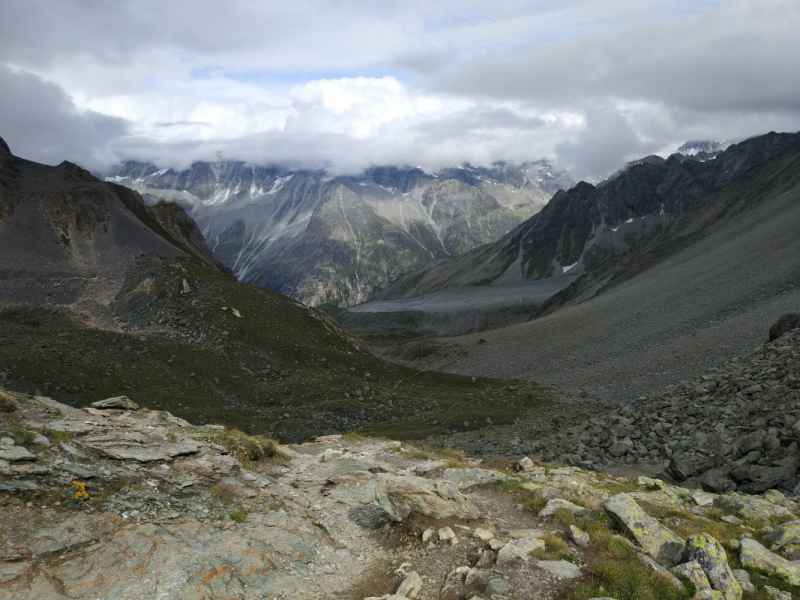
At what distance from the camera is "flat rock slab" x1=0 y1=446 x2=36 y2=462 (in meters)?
11.9

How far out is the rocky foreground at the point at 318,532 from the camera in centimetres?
993

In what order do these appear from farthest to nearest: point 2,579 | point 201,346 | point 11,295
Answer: point 11,295, point 201,346, point 2,579

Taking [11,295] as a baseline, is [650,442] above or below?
below

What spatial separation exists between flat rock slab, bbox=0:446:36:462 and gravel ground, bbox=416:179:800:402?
50.0m

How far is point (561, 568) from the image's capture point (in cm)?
1080

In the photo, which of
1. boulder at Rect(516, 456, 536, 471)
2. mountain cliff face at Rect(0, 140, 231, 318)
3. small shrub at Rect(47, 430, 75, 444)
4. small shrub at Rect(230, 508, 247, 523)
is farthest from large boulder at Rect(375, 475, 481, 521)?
mountain cliff face at Rect(0, 140, 231, 318)

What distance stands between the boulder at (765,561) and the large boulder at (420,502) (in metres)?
6.61

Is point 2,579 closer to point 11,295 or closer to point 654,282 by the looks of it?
point 11,295

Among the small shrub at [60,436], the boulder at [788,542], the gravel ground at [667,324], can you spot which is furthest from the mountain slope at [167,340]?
the boulder at [788,542]

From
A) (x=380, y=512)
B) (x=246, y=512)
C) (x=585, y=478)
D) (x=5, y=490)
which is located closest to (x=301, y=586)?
(x=246, y=512)

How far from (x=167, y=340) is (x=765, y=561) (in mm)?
46417

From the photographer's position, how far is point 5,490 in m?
10.9

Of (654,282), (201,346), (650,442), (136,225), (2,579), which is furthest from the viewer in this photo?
(654,282)

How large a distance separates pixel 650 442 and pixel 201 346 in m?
39.4
